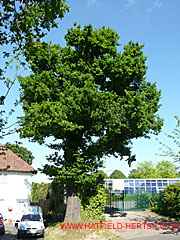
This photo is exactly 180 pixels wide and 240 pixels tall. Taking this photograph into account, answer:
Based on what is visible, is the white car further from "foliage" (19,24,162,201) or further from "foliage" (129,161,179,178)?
"foliage" (129,161,179,178)

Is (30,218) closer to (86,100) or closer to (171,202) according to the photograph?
(86,100)

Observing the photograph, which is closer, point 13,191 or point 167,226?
point 167,226

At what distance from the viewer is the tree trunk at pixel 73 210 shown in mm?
16266

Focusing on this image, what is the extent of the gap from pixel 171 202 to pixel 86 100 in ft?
45.4

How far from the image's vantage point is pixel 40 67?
16625 mm

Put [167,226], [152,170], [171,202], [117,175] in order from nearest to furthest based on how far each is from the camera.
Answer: [167,226], [171,202], [152,170], [117,175]

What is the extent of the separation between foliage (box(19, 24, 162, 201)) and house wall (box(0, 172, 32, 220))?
585 inches

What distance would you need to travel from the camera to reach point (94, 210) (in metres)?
17.4

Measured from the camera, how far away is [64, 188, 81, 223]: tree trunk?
1627cm

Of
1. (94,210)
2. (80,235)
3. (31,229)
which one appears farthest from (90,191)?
(31,229)

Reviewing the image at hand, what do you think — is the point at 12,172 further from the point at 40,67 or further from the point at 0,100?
the point at 0,100

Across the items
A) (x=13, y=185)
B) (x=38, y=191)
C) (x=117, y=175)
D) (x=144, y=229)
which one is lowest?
(x=144, y=229)

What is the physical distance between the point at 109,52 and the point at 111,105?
378cm

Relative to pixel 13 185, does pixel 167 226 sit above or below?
below
